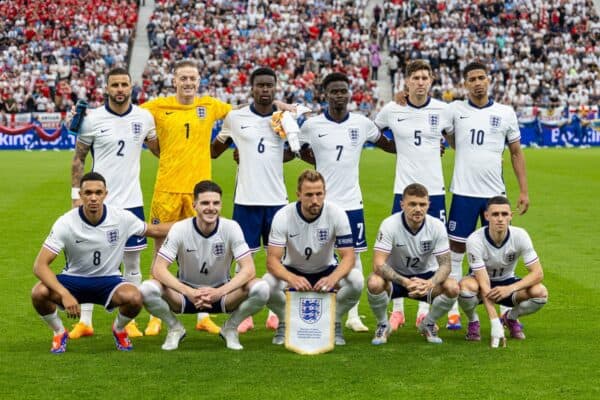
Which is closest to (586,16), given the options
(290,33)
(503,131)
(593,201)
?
(290,33)

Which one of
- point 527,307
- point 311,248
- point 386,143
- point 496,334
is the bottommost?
point 496,334

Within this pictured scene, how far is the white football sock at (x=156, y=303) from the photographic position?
7.47 metres

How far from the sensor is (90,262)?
7.66 m

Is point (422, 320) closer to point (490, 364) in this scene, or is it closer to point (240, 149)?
point (490, 364)

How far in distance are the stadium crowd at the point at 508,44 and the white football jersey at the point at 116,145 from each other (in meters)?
30.5

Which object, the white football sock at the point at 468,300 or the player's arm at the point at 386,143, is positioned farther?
the player's arm at the point at 386,143

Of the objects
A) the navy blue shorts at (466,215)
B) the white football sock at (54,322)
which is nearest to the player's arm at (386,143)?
the navy blue shorts at (466,215)

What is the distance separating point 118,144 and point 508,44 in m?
36.4

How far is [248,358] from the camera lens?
7.21 metres

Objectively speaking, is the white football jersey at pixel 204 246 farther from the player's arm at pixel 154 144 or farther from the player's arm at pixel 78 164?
the player's arm at pixel 154 144

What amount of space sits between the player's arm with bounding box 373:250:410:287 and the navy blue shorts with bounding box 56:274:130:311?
197 cm

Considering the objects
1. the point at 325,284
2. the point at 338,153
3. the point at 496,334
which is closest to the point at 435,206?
the point at 338,153

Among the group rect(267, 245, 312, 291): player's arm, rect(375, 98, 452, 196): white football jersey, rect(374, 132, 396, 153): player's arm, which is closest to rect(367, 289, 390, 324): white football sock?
rect(267, 245, 312, 291): player's arm

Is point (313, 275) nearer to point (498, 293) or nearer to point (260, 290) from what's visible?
point (260, 290)
